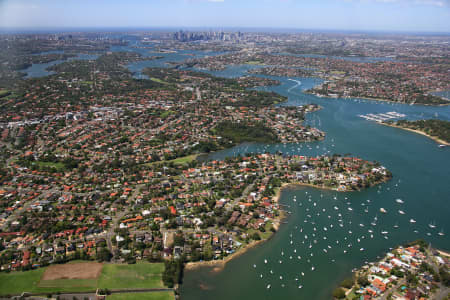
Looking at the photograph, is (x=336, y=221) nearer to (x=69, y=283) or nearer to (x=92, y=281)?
(x=92, y=281)

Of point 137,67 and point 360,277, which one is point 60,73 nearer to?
point 137,67

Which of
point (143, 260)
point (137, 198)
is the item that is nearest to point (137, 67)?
point (137, 198)

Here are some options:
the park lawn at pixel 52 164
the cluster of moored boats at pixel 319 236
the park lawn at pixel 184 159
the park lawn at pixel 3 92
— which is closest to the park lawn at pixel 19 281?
the cluster of moored boats at pixel 319 236

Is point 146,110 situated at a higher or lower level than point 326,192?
higher

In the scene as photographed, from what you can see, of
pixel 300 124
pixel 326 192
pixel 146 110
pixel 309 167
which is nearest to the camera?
pixel 326 192

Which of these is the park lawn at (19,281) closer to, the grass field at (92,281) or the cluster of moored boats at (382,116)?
the grass field at (92,281)

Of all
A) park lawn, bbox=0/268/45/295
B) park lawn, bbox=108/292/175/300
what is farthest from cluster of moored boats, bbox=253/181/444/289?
park lawn, bbox=0/268/45/295

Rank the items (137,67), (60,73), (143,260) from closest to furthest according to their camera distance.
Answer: (143,260) < (60,73) < (137,67)

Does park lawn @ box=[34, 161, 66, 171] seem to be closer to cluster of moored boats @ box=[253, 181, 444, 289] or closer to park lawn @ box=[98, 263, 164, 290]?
park lawn @ box=[98, 263, 164, 290]
